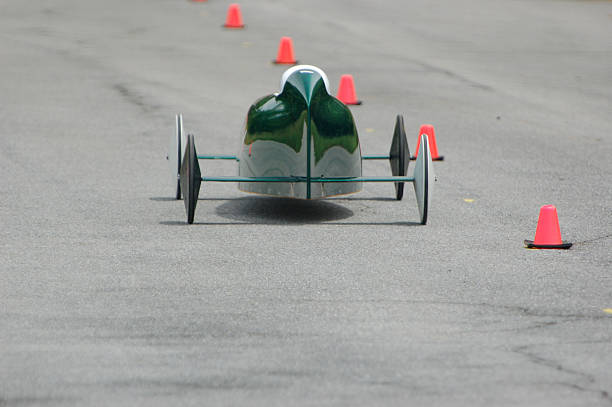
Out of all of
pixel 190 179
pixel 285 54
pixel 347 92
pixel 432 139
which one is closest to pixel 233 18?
pixel 285 54

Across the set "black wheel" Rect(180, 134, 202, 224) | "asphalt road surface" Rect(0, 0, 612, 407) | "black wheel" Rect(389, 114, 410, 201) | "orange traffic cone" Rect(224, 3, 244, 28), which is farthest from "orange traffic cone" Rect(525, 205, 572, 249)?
"orange traffic cone" Rect(224, 3, 244, 28)

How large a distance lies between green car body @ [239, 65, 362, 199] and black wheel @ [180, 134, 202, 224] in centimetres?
55

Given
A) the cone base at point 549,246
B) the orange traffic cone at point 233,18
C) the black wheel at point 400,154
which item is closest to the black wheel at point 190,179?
the black wheel at point 400,154

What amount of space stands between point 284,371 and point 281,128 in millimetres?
3667

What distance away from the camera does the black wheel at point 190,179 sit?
861 cm

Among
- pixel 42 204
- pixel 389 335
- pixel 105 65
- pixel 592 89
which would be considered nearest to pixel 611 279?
pixel 389 335

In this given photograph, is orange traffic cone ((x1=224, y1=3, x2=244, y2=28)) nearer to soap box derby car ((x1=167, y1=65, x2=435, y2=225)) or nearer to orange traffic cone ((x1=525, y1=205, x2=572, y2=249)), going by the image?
soap box derby car ((x1=167, y1=65, x2=435, y2=225))

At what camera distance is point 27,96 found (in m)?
15.7

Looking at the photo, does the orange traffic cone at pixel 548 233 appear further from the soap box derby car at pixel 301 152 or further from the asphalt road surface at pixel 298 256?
the soap box derby car at pixel 301 152

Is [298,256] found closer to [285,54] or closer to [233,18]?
[285,54]

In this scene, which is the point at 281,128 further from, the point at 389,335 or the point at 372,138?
the point at 372,138

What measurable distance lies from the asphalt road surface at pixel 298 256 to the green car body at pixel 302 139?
368 millimetres

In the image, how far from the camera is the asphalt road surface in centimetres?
544

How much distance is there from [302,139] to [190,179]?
3.32 ft
